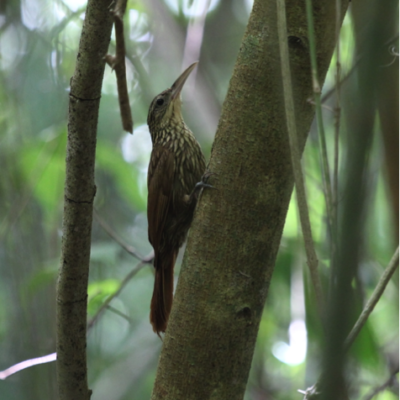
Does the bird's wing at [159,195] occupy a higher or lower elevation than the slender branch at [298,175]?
higher

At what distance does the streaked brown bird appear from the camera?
89.9 inches

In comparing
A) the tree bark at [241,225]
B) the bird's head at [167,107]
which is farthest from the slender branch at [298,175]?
the bird's head at [167,107]

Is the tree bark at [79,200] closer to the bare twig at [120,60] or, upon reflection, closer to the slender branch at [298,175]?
the bare twig at [120,60]

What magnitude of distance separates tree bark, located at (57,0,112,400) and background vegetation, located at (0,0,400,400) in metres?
0.28

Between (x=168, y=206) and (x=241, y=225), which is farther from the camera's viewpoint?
(x=168, y=206)

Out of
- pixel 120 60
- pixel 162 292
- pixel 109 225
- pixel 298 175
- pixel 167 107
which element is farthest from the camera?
pixel 167 107

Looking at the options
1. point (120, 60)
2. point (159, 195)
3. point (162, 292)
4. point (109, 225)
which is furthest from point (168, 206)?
point (120, 60)

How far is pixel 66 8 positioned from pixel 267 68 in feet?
5.13

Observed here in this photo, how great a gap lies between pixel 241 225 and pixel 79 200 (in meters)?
0.41

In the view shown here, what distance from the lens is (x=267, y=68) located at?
1386mm

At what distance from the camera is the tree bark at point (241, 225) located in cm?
134

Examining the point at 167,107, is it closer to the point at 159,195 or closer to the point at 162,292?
the point at 159,195

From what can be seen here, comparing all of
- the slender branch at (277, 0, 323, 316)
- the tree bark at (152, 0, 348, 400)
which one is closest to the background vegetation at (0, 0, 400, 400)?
the tree bark at (152, 0, 348, 400)

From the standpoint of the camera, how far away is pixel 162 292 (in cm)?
231
